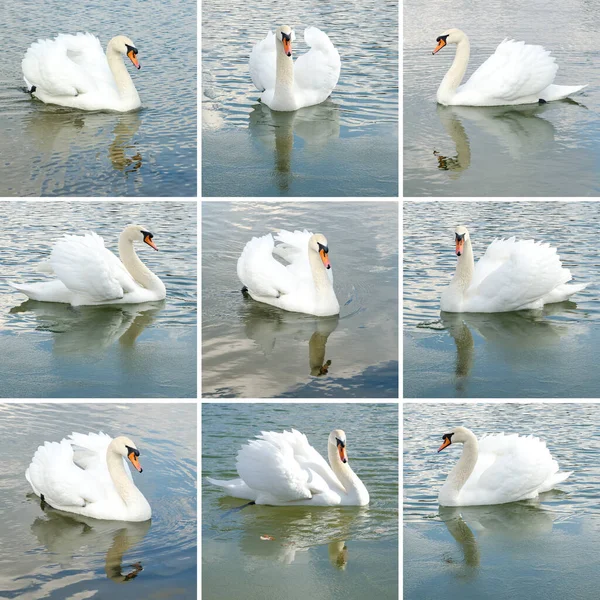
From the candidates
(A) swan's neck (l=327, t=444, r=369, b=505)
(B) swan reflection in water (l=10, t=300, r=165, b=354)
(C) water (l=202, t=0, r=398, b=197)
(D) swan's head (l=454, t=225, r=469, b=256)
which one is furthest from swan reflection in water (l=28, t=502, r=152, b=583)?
(D) swan's head (l=454, t=225, r=469, b=256)

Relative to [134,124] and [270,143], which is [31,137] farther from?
[270,143]

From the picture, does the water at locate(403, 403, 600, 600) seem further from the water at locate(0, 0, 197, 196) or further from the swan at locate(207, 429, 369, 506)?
the water at locate(0, 0, 197, 196)

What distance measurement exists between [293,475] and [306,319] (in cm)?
158

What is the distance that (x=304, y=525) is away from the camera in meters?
10.7

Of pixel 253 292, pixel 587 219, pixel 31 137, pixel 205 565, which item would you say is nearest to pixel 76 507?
pixel 205 565

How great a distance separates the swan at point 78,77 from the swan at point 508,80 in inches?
124

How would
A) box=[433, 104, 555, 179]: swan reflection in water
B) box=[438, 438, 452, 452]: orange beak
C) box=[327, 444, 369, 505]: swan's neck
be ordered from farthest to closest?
box=[433, 104, 555, 179]: swan reflection in water
box=[438, 438, 452, 452]: orange beak
box=[327, 444, 369, 505]: swan's neck

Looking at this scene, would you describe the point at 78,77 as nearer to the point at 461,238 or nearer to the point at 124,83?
the point at 124,83

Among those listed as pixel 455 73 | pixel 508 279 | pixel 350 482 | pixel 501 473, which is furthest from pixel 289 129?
pixel 501 473

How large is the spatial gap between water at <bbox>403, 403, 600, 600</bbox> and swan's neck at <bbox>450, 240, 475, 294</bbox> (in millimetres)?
1103

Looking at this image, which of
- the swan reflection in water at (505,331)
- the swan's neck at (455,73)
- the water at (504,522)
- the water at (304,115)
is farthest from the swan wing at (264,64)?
the water at (504,522)

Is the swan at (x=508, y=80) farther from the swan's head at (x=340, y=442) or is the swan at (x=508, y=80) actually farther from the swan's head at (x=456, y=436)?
the swan's head at (x=340, y=442)

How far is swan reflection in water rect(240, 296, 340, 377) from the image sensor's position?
438 inches

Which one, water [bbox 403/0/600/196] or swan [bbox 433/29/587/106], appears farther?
swan [bbox 433/29/587/106]
